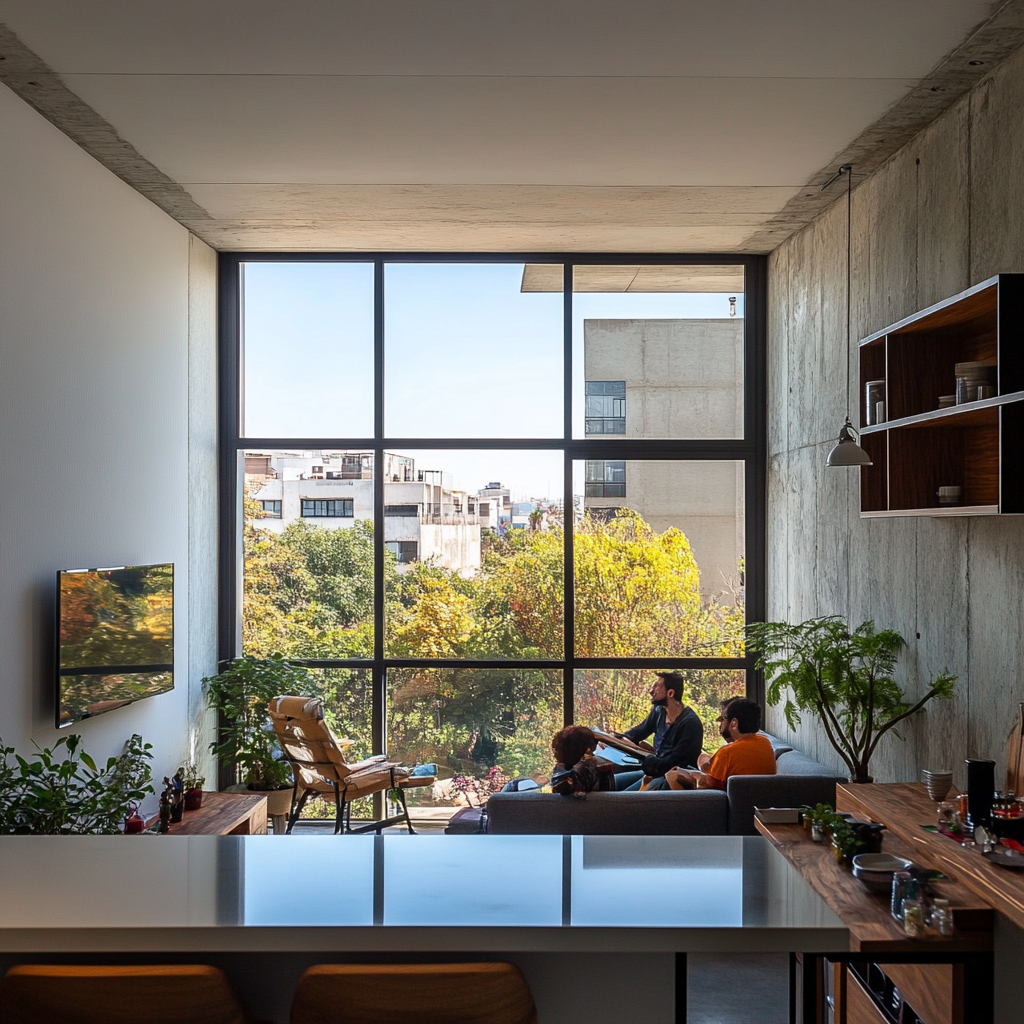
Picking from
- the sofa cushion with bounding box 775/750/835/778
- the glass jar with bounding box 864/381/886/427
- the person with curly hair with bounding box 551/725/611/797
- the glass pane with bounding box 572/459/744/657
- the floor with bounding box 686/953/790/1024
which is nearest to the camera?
the floor with bounding box 686/953/790/1024

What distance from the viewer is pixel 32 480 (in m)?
3.96

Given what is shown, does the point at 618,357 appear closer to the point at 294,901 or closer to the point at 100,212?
the point at 100,212

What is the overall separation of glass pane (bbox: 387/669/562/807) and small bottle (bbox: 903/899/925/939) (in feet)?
12.8

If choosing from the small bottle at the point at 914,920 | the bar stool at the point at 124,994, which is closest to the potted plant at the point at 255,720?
the small bottle at the point at 914,920

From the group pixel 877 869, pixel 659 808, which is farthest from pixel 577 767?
pixel 877 869

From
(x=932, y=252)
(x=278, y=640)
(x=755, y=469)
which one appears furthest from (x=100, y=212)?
(x=755, y=469)

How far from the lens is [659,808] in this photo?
4.16 metres

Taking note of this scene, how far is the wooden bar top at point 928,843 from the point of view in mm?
2449

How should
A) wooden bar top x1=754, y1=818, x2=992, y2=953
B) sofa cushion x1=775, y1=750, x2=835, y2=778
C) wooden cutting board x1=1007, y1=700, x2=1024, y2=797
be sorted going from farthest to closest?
sofa cushion x1=775, y1=750, x2=835, y2=778 < wooden cutting board x1=1007, y1=700, x2=1024, y2=797 < wooden bar top x1=754, y1=818, x2=992, y2=953

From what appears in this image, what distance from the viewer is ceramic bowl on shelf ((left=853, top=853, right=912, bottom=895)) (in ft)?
8.96

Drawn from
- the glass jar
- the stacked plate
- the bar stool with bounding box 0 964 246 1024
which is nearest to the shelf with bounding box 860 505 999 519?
the glass jar

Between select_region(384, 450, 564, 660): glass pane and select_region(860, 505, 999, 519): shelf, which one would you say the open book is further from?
select_region(860, 505, 999, 519): shelf

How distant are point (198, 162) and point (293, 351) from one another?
191 centimetres

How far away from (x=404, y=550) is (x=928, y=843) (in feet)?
13.4
